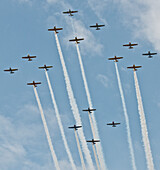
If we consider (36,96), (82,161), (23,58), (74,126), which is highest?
(23,58)

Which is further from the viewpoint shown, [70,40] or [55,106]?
[70,40]

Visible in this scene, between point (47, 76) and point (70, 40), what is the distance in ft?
56.1

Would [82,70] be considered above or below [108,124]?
above

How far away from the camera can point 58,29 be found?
161000 mm

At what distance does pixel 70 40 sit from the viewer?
159500mm

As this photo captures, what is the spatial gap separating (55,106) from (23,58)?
2764cm

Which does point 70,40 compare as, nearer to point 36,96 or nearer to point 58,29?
point 58,29

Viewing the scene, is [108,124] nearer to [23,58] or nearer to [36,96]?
[36,96]

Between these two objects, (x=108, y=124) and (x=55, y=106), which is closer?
(x=55, y=106)

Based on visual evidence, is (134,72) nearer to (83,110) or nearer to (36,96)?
(83,110)

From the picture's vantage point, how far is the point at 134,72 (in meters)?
154

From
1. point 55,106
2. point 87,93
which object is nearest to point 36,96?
point 55,106

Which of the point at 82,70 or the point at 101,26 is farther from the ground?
the point at 101,26

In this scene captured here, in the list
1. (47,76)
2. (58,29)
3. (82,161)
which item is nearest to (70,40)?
(58,29)
